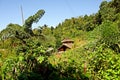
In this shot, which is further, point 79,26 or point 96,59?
point 79,26

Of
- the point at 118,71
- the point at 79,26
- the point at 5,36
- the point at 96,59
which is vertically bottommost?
the point at 118,71

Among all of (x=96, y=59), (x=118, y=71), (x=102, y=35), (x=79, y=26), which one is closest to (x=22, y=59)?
(x=96, y=59)

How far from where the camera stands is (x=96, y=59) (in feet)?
16.3

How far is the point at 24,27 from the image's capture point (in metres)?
11.8

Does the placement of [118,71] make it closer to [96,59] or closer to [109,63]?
[109,63]

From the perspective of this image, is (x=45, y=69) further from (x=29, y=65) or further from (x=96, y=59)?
(x=96, y=59)

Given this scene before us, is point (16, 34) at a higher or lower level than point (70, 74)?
higher

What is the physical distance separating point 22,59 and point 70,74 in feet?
3.72

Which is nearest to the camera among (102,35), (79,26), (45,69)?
(45,69)

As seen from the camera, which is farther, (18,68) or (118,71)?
(18,68)

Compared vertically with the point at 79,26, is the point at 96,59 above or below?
below

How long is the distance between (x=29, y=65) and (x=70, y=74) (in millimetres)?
942

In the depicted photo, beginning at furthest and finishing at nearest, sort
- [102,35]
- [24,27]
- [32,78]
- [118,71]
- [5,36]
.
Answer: [102,35]
[24,27]
[5,36]
[32,78]
[118,71]

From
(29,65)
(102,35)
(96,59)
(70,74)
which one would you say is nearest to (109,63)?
(96,59)
